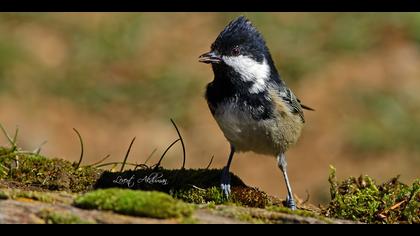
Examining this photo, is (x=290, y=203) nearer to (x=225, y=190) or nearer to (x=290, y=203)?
(x=290, y=203)

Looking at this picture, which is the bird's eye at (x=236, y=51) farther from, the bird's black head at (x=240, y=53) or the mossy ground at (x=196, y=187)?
the mossy ground at (x=196, y=187)

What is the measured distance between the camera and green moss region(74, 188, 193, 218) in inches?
132

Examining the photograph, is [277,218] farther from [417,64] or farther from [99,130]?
[417,64]

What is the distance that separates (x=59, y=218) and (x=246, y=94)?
2251 mm

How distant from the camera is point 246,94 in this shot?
5.22 metres

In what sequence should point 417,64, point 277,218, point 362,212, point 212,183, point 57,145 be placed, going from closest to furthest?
point 277,218 < point 362,212 < point 212,183 < point 57,145 < point 417,64

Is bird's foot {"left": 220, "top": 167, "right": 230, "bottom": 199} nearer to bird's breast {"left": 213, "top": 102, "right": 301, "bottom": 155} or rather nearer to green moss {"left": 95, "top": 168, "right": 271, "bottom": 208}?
green moss {"left": 95, "top": 168, "right": 271, "bottom": 208}

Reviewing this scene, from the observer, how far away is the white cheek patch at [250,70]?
5.26 m

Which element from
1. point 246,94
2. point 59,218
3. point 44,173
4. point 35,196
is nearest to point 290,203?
point 246,94

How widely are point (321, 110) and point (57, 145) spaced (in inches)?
119

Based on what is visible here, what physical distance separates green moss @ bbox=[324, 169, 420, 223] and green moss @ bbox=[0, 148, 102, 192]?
1.44 m

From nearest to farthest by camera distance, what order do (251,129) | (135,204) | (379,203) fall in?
(135,204), (379,203), (251,129)
